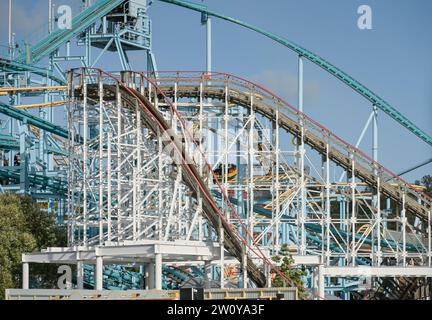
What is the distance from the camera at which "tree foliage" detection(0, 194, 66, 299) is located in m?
22.4

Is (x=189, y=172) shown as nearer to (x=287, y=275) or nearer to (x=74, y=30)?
(x=287, y=275)

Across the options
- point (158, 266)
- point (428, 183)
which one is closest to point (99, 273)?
point (158, 266)

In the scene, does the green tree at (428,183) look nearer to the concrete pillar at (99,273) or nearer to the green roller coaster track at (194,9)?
the green roller coaster track at (194,9)

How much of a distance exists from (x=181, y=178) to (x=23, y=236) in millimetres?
4959

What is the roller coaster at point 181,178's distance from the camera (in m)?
20.5

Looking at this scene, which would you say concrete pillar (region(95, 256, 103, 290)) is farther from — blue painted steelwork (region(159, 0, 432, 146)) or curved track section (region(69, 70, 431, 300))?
blue painted steelwork (region(159, 0, 432, 146))

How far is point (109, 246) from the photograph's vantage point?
1933 centimetres

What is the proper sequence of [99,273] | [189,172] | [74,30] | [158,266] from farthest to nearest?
1. [74,30]
2. [189,172]
3. [99,273]
4. [158,266]

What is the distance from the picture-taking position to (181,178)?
2062cm

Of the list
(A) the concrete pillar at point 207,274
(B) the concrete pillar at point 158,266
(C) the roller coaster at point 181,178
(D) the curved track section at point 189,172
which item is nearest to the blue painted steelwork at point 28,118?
(C) the roller coaster at point 181,178

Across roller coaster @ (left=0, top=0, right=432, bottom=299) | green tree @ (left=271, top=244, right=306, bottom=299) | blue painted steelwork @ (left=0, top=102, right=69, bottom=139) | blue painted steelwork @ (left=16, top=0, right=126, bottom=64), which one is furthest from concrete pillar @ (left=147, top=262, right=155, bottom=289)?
blue painted steelwork @ (left=16, top=0, right=126, bottom=64)

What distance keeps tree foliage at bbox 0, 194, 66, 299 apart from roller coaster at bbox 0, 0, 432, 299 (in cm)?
91
